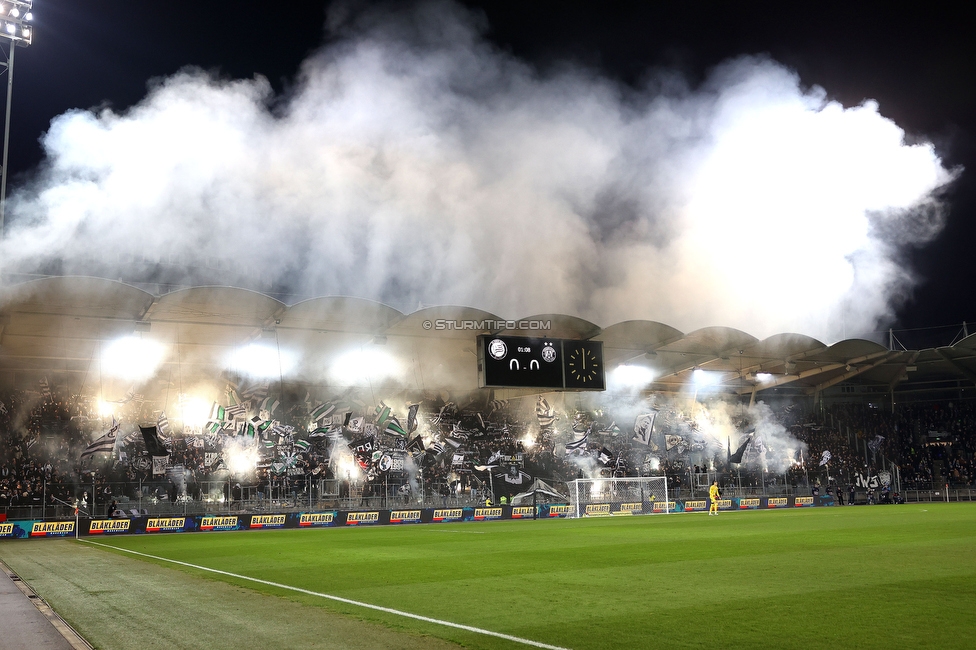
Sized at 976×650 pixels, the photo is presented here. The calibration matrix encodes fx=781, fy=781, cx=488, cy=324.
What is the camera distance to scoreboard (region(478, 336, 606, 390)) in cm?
3288

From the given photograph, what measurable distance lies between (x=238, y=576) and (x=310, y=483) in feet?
87.0

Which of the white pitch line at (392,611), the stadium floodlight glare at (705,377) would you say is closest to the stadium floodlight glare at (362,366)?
the stadium floodlight glare at (705,377)

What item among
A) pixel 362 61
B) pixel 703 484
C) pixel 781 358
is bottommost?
pixel 703 484

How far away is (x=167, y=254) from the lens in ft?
101

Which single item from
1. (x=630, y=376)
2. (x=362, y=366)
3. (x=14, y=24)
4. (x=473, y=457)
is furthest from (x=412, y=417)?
(x=14, y=24)

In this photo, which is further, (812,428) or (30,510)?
(812,428)

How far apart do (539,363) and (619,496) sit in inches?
A: 476

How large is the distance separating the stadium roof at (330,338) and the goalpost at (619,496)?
25.0ft

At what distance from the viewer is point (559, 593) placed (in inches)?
395

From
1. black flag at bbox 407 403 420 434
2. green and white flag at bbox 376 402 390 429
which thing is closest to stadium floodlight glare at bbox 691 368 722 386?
black flag at bbox 407 403 420 434

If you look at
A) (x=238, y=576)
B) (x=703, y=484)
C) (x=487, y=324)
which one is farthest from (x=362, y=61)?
(x=703, y=484)

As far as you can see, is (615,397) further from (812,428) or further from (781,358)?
(812,428)

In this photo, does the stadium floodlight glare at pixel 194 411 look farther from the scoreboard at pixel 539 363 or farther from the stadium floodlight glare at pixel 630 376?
the stadium floodlight glare at pixel 630 376

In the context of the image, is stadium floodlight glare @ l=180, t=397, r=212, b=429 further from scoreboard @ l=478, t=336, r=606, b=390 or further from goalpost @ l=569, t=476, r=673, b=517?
goalpost @ l=569, t=476, r=673, b=517
